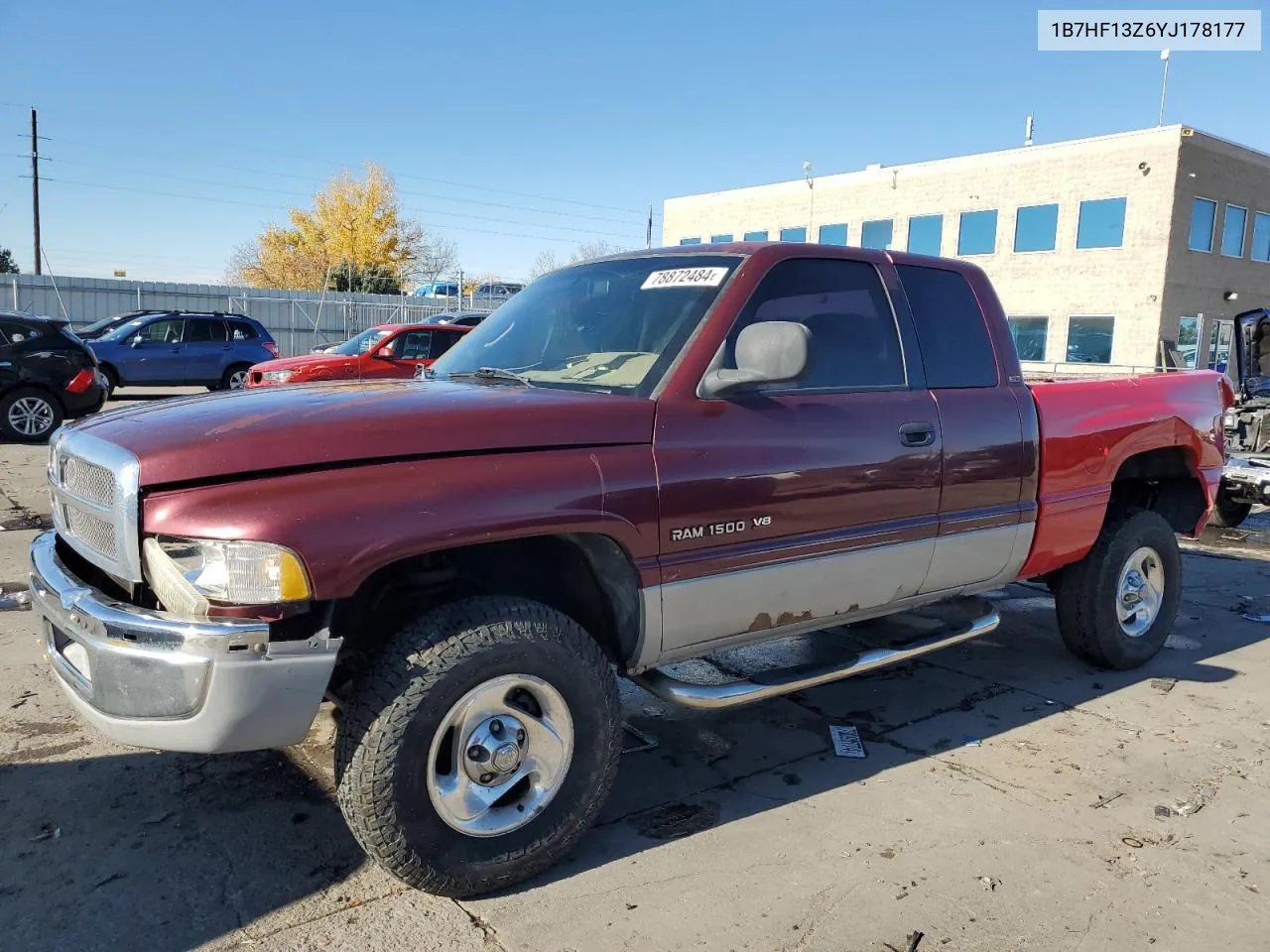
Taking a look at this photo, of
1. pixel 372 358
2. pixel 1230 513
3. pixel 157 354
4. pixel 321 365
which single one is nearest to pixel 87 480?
pixel 1230 513

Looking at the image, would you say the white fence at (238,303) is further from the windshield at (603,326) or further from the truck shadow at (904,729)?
the truck shadow at (904,729)

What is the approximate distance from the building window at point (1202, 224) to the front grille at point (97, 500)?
96.4ft

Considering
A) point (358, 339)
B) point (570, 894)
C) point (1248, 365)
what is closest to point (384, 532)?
point (570, 894)

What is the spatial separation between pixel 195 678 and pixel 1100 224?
29.5 m

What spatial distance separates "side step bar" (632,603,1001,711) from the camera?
3.16m

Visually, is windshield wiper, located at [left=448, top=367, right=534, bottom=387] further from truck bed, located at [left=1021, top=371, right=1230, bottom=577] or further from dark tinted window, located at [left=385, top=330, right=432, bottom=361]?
dark tinted window, located at [left=385, top=330, right=432, bottom=361]

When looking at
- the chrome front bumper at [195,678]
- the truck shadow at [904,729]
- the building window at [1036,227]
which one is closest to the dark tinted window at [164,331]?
the truck shadow at [904,729]

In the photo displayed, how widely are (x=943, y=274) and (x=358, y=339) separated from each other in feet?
44.5

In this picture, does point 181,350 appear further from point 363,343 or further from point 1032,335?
point 1032,335

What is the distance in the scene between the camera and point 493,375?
11.6ft

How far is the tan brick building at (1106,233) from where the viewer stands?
1010 inches

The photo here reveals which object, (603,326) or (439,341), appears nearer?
(603,326)

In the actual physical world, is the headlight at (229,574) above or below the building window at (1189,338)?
below

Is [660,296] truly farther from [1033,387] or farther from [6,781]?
[6,781]
